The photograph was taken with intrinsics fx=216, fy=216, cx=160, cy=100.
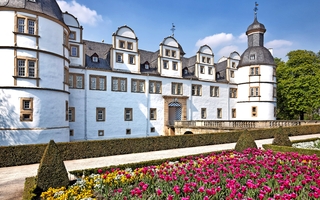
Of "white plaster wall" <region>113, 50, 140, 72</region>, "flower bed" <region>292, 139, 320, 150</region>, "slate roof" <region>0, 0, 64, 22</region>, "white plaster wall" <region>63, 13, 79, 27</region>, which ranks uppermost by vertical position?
"white plaster wall" <region>63, 13, 79, 27</region>

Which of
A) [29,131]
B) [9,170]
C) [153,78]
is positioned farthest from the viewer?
[153,78]

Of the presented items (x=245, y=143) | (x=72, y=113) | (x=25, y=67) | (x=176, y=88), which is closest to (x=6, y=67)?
(x=25, y=67)

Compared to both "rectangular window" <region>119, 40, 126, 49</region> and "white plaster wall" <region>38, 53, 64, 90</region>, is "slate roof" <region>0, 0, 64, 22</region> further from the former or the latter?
"rectangular window" <region>119, 40, 126, 49</region>

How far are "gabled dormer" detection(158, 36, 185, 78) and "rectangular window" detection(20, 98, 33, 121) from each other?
15.3 metres

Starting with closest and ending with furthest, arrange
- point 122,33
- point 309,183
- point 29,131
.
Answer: point 309,183 → point 29,131 → point 122,33

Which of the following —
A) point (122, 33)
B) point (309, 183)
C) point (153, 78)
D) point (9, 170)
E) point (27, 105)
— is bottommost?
point (9, 170)

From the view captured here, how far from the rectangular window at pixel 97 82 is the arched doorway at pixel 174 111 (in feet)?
29.9

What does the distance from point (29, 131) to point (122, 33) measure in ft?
46.7

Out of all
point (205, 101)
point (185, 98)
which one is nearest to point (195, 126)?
point (185, 98)

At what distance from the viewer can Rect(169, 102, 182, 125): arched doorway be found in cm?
2850

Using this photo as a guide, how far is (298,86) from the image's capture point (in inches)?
1313

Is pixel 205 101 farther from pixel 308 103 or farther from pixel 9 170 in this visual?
pixel 9 170

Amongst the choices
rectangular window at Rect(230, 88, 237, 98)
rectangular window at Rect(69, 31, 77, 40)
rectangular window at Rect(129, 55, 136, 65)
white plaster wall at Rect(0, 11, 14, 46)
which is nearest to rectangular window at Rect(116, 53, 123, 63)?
rectangular window at Rect(129, 55, 136, 65)

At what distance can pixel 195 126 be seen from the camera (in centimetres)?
2489
